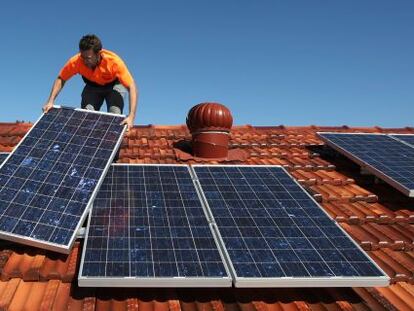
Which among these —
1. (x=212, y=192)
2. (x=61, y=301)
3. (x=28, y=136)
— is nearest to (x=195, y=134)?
(x=212, y=192)

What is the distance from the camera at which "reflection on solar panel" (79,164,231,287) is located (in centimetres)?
536

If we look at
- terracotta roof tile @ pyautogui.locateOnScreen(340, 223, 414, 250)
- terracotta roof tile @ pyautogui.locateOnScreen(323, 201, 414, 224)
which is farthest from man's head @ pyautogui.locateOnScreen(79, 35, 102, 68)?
terracotta roof tile @ pyautogui.locateOnScreen(340, 223, 414, 250)

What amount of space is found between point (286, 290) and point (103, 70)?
17.2 feet

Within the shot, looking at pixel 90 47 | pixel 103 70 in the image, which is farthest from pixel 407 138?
pixel 90 47

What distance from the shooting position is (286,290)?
5996 mm

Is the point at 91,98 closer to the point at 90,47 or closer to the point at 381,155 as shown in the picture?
the point at 90,47

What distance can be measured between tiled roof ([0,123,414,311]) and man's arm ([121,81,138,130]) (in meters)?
1.51

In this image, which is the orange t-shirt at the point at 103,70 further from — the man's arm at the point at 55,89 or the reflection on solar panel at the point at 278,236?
the reflection on solar panel at the point at 278,236

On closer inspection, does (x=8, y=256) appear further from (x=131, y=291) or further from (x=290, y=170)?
(x=290, y=170)

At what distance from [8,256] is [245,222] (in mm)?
3151

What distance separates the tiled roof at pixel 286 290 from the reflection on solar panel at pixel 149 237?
1.22ft

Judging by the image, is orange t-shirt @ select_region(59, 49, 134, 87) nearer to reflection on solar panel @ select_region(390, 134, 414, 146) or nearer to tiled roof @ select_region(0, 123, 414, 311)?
tiled roof @ select_region(0, 123, 414, 311)

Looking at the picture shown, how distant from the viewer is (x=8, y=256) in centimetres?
607

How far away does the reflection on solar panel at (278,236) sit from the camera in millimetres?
5605
